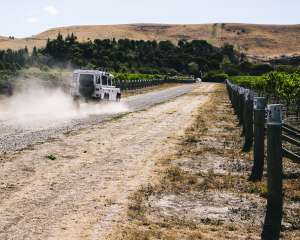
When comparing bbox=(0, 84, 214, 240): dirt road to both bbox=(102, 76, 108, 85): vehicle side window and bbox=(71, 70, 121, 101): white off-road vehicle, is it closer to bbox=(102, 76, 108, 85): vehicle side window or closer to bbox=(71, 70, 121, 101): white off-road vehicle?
bbox=(71, 70, 121, 101): white off-road vehicle

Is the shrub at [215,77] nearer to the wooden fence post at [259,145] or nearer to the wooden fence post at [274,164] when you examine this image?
the wooden fence post at [259,145]

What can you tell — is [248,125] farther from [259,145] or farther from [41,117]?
[41,117]

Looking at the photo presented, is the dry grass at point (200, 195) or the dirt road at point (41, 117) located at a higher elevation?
the dry grass at point (200, 195)

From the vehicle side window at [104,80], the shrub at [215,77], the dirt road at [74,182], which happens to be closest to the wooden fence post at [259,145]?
the dirt road at [74,182]

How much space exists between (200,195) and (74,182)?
219 centimetres

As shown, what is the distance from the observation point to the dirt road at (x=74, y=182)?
20.7ft

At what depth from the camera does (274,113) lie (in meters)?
7.24

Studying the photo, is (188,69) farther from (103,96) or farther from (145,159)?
(145,159)


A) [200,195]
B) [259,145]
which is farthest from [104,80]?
[200,195]

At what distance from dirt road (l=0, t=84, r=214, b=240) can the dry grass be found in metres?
0.28

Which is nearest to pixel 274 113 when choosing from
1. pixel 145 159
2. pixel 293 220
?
pixel 293 220

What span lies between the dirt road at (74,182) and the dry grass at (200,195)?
0.28 metres

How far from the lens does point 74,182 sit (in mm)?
8805

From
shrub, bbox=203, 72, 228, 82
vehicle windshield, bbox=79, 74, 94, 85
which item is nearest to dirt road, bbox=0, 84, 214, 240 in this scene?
vehicle windshield, bbox=79, 74, 94, 85
